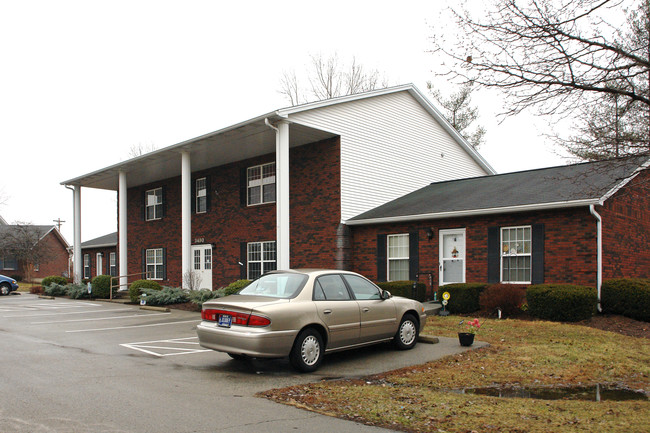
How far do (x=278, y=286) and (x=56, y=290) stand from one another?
23.1m

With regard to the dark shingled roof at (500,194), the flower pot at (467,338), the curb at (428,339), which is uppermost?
the dark shingled roof at (500,194)

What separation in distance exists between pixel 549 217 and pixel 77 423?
42.1 feet

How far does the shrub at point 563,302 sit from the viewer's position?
1299cm

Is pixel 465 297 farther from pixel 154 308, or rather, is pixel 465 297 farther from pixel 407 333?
pixel 154 308

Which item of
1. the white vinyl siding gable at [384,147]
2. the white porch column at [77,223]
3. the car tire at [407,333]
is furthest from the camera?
the white porch column at [77,223]

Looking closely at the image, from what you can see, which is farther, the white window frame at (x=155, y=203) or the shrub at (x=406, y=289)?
the white window frame at (x=155, y=203)

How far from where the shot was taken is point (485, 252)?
16.1 meters

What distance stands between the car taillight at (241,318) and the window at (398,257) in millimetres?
10535

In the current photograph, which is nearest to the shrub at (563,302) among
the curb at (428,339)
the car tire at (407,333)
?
the curb at (428,339)

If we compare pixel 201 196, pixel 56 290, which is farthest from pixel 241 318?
pixel 56 290

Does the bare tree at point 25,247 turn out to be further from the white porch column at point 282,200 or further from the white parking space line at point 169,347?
the white parking space line at point 169,347

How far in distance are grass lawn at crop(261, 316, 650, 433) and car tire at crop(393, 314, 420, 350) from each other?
1034mm

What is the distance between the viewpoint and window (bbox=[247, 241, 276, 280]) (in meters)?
21.8

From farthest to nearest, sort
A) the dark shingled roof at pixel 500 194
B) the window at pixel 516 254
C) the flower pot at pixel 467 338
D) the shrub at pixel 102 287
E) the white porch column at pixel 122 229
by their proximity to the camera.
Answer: the white porch column at pixel 122 229, the shrub at pixel 102 287, the window at pixel 516 254, the dark shingled roof at pixel 500 194, the flower pot at pixel 467 338
